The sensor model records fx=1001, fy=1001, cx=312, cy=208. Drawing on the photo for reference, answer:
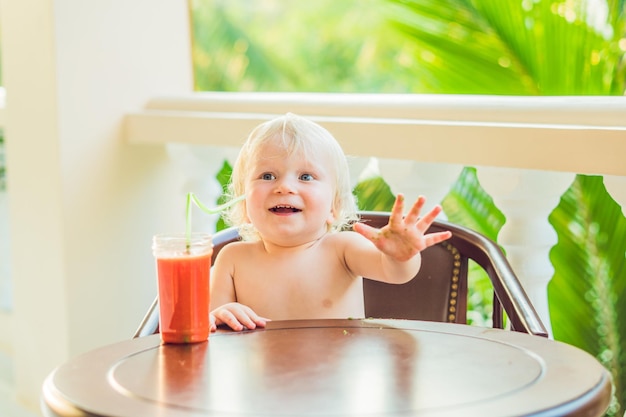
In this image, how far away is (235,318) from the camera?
1522 millimetres

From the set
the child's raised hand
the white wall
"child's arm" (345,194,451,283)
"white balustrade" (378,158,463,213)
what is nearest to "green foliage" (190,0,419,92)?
the white wall

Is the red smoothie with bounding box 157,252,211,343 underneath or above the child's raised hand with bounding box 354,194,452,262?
underneath

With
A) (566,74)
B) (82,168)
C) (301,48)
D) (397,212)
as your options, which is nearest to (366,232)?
(397,212)

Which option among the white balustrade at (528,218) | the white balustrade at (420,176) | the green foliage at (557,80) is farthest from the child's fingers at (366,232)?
the green foliage at (557,80)

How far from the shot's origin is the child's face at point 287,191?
167 cm

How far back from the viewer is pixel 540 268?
2064 millimetres

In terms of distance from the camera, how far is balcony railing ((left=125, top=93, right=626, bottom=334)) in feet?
5.82

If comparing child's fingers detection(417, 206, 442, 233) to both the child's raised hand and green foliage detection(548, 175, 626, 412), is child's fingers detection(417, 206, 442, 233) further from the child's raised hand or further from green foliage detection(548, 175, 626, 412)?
green foliage detection(548, 175, 626, 412)

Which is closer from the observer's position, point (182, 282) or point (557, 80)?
point (182, 282)

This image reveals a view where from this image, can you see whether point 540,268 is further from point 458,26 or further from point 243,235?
point 458,26

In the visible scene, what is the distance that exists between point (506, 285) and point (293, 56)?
14862 millimetres

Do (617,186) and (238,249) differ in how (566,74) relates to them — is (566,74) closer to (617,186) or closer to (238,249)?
(617,186)

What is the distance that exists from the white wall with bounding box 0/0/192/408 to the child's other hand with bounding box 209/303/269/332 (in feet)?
4.26

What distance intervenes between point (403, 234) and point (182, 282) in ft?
1.07
